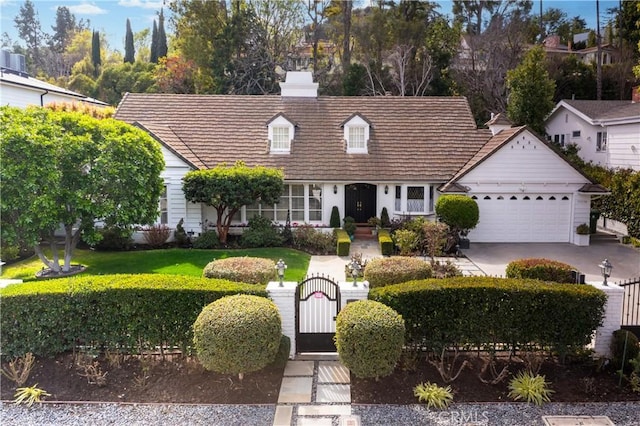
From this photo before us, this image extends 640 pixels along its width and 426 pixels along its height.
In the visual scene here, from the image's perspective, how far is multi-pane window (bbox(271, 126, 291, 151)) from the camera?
75.8 ft

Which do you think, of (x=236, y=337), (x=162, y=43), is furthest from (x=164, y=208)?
(x=162, y=43)

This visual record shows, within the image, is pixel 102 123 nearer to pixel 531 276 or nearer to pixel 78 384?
pixel 78 384

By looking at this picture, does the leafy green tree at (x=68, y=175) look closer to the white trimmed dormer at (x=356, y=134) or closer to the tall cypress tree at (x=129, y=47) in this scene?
the white trimmed dormer at (x=356, y=134)

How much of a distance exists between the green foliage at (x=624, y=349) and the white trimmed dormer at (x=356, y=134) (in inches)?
607

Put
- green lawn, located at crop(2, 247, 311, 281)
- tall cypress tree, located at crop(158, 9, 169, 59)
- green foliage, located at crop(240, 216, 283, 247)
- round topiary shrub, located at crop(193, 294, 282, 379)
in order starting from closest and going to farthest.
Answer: round topiary shrub, located at crop(193, 294, 282, 379), green lawn, located at crop(2, 247, 311, 281), green foliage, located at crop(240, 216, 283, 247), tall cypress tree, located at crop(158, 9, 169, 59)

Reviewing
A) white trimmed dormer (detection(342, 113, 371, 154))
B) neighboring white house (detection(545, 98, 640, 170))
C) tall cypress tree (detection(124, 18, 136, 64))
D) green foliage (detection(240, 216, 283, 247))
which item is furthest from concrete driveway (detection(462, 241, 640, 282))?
tall cypress tree (detection(124, 18, 136, 64))

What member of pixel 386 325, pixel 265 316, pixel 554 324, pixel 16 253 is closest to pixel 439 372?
pixel 386 325

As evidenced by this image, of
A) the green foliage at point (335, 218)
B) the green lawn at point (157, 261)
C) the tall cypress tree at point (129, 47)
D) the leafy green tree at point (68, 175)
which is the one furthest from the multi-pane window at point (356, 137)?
the tall cypress tree at point (129, 47)

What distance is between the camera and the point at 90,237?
1580 centimetres

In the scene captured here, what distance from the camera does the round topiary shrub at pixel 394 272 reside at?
1184 cm

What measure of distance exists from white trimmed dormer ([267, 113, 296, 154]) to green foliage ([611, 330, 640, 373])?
16.7m

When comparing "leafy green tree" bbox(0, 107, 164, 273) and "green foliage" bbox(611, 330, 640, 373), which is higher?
"leafy green tree" bbox(0, 107, 164, 273)

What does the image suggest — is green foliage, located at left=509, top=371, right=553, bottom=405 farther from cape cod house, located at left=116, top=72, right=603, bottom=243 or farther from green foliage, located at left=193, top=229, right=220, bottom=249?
green foliage, located at left=193, top=229, right=220, bottom=249

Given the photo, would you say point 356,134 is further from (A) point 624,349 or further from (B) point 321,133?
(A) point 624,349
